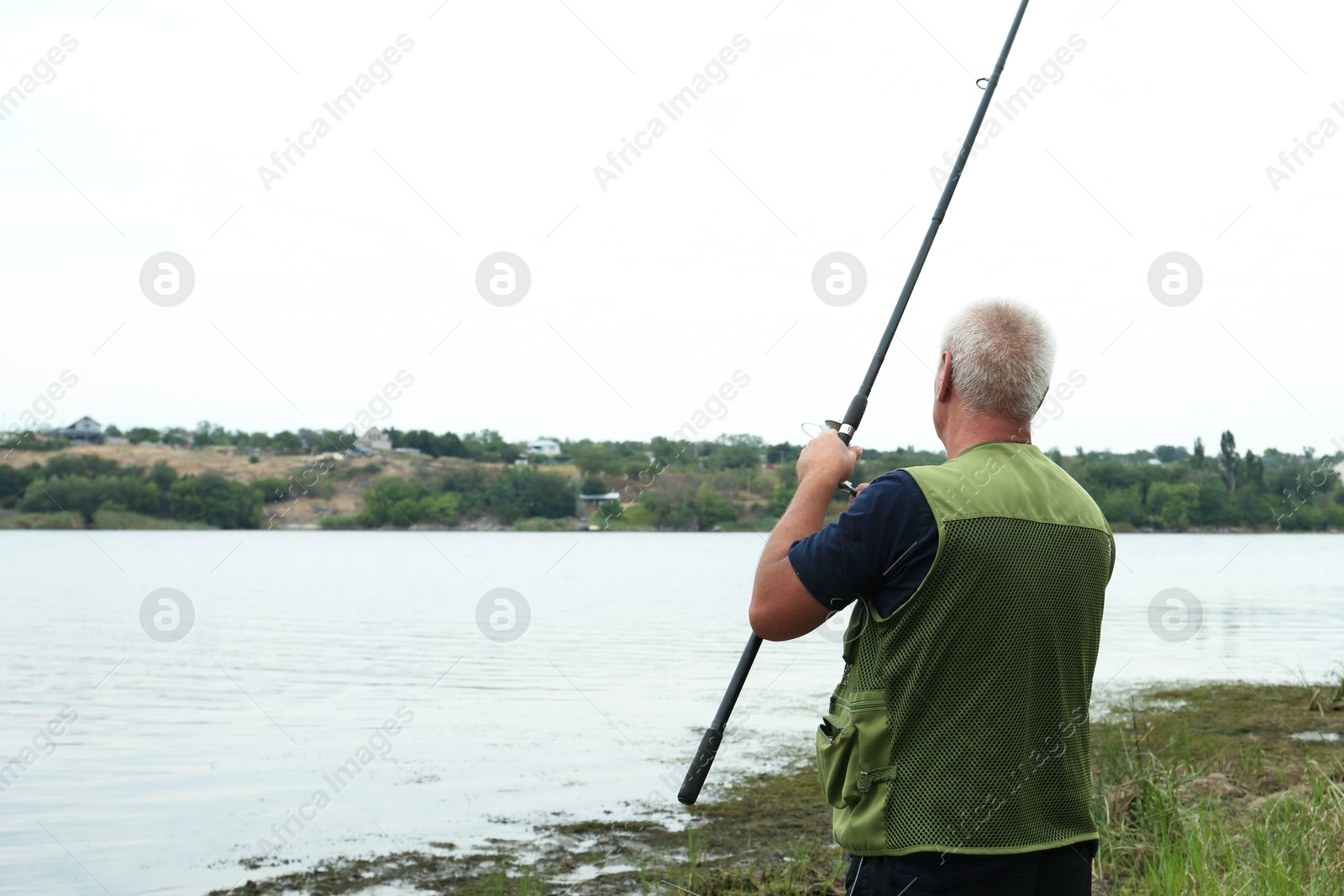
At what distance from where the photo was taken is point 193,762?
10.2 m

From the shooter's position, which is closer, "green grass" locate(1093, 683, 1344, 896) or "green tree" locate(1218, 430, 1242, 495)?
"green grass" locate(1093, 683, 1344, 896)

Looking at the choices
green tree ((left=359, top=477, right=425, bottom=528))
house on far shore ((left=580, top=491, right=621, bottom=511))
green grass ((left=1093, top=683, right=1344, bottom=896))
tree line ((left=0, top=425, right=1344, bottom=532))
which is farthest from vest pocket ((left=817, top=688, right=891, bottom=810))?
green tree ((left=359, top=477, right=425, bottom=528))

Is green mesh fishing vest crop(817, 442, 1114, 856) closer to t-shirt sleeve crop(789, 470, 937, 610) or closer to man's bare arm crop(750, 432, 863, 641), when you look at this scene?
t-shirt sleeve crop(789, 470, 937, 610)

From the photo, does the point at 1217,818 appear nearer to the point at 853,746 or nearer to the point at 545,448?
the point at 853,746

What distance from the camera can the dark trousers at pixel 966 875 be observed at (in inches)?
79.9

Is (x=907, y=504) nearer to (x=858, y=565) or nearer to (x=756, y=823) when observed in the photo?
(x=858, y=565)

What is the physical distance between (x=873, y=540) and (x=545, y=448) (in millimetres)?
48892

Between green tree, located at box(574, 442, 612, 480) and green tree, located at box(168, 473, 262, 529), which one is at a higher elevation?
green tree, located at box(574, 442, 612, 480)

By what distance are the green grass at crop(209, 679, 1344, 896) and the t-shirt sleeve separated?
2.37m

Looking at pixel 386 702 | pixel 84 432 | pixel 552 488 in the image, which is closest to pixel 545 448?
pixel 552 488

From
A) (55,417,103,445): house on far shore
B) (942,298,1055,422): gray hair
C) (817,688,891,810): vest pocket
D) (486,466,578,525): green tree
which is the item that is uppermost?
(942,298,1055,422): gray hair

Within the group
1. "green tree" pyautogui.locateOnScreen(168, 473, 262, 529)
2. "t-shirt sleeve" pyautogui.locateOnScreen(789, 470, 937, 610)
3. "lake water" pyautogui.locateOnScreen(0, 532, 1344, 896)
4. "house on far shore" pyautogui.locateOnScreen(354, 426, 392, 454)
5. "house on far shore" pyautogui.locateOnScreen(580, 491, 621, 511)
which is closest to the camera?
"t-shirt sleeve" pyautogui.locateOnScreen(789, 470, 937, 610)

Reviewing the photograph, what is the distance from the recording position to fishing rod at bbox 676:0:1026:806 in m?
2.76

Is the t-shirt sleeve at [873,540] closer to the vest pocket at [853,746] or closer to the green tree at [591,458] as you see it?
the vest pocket at [853,746]
